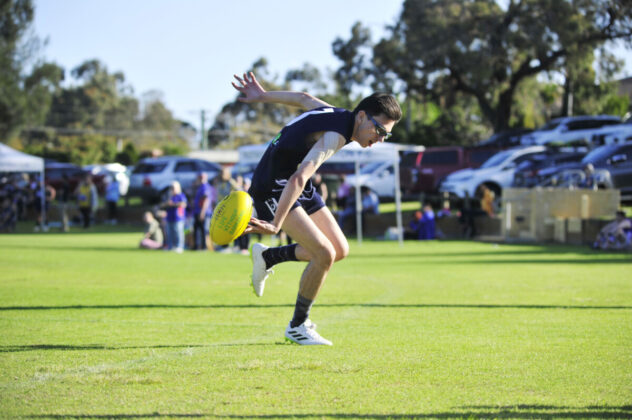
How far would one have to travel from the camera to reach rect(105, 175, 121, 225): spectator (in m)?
32.9

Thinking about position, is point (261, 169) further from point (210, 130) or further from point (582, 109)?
point (210, 130)

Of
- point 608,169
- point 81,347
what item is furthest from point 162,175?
point 81,347

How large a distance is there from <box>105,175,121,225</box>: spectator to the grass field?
20.0 m

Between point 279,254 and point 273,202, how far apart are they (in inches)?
22.8

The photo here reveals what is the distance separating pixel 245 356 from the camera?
5.84 meters

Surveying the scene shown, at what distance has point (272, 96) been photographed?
6801 millimetres

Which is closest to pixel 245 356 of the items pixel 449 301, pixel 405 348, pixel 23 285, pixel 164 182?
pixel 405 348

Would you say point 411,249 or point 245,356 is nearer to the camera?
point 245,356

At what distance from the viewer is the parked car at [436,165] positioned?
32906 millimetres

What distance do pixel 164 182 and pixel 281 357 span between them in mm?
30086

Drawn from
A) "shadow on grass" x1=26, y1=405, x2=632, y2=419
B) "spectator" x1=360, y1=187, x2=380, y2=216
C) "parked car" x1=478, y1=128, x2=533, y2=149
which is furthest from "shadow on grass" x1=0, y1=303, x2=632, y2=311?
"parked car" x1=478, y1=128, x2=533, y2=149

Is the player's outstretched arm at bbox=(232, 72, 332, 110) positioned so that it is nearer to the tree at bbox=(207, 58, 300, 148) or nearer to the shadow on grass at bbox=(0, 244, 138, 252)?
the shadow on grass at bbox=(0, 244, 138, 252)

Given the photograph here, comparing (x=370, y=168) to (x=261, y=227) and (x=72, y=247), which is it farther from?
(x=261, y=227)

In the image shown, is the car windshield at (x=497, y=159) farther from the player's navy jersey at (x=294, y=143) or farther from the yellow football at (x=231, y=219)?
the yellow football at (x=231, y=219)
